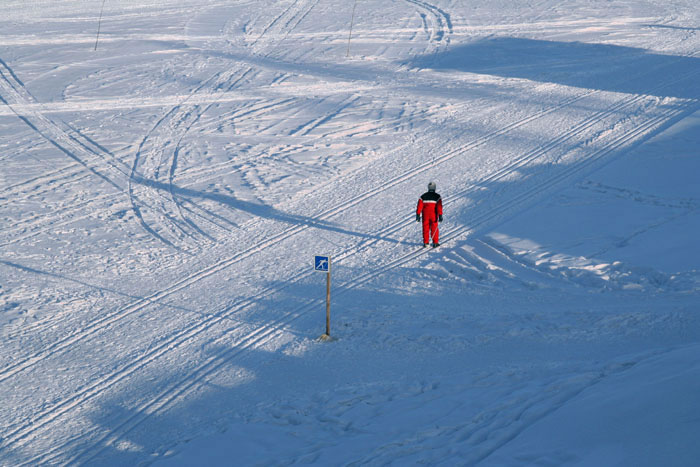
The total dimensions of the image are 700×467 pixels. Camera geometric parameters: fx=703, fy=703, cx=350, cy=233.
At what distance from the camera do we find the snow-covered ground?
290 inches

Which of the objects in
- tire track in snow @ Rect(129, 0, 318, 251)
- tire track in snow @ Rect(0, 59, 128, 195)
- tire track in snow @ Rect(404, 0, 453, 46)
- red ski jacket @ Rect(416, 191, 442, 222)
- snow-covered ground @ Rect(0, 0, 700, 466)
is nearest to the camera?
snow-covered ground @ Rect(0, 0, 700, 466)

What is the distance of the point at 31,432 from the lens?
7.88 m

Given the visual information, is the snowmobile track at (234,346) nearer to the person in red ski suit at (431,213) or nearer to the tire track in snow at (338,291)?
the tire track in snow at (338,291)

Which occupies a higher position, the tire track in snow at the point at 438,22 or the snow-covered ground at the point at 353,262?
the tire track in snow at the point at 438,22

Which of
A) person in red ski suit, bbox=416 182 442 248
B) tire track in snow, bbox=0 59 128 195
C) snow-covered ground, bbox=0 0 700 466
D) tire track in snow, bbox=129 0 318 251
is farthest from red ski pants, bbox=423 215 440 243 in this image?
tire track in snow, bbox=0 59 128 195

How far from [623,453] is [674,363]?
1961mm

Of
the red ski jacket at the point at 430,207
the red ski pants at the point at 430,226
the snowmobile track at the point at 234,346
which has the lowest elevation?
the snowmobile track at the point at 234,346

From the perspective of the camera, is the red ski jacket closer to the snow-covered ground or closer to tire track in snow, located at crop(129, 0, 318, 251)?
the snow-covered ground

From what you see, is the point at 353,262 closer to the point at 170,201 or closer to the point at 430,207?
the point at 430,207

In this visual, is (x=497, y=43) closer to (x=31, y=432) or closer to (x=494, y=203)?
(x=494, y=203)

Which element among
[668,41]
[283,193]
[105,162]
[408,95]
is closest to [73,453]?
[283,193]

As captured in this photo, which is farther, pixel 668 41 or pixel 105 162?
pixel 668 41

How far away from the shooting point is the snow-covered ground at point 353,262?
7.37 m

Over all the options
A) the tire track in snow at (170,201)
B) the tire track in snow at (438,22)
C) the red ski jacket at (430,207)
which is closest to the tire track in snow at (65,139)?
the tire track in snow at (170,201)
